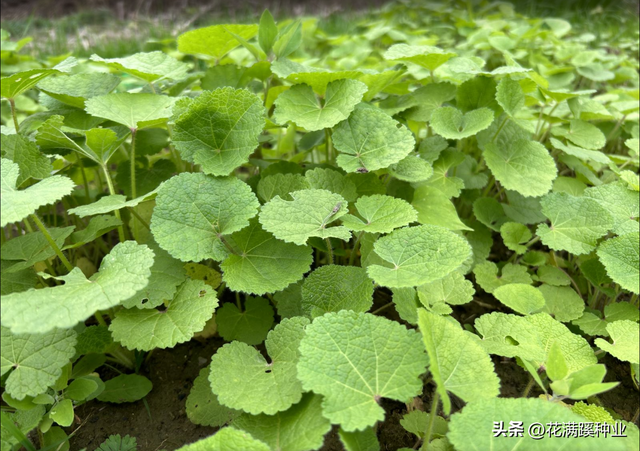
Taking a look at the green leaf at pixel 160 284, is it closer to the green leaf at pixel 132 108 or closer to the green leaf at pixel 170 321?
the green leaf at pixel 170 321

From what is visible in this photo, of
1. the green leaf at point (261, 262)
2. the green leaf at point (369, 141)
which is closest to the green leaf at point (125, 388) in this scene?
the green leaf at point (261, 262)

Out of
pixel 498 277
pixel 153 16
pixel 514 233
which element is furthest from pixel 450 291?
pixel 153 16

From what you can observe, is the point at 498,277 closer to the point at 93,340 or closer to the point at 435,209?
the point at 435,209

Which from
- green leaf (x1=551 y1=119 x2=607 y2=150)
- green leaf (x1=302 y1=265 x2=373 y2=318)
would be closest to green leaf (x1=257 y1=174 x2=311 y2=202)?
green leaf (x1=302 y1=265 x2=373 y2=318)

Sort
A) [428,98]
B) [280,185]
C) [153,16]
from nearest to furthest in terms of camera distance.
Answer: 1. [280,185]
2. [428,98]
3. [153,16]

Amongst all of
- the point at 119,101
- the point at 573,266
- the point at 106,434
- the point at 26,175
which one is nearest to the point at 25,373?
the point at 106,434
